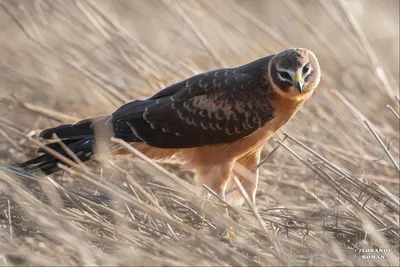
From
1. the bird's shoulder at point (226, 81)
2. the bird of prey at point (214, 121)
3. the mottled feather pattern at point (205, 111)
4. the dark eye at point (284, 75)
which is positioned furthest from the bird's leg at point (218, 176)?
the dark eye at point (284, 75)

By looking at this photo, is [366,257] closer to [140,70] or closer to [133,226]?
[133,226]

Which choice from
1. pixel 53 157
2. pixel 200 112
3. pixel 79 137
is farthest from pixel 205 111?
pixel 53 157

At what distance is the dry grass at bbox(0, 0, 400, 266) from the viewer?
3238mm

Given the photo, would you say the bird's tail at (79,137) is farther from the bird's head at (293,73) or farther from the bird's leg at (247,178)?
the bird's head at (293,73)

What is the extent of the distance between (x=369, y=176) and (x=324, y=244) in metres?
1.37

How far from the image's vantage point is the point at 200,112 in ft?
14.7

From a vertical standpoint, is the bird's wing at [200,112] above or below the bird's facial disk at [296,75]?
above

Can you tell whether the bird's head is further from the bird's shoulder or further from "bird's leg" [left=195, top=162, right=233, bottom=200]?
"bird's leg" [left=195, top=162, right=233, bottom=200]

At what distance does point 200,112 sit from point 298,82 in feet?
2.02

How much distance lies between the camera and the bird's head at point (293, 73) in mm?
4195

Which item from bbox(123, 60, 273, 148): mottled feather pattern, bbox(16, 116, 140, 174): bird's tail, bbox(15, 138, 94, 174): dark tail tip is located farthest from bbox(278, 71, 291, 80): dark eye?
bbox(15, 138, 94, 174): dark tail tip

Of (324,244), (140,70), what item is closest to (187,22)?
(140,70)

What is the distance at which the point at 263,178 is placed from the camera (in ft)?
16.1

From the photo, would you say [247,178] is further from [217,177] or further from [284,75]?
[284,75]
